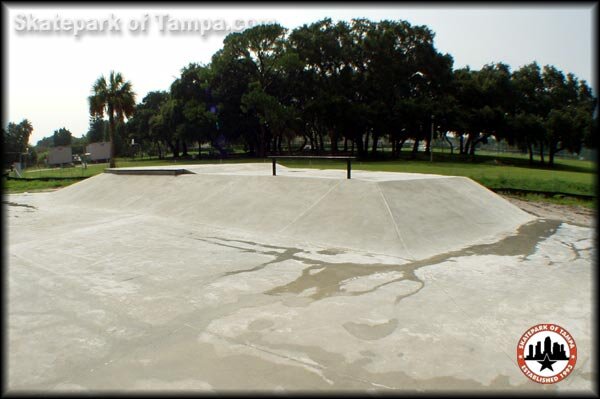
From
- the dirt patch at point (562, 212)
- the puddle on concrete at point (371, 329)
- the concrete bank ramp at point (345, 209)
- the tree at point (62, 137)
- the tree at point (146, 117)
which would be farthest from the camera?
the tree at point (62, 137)

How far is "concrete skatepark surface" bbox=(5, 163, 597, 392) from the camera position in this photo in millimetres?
3475

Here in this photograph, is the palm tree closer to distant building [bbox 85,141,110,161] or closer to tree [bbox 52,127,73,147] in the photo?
distant building [bbox 85,141,110,161]

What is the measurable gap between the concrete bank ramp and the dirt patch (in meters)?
1.49

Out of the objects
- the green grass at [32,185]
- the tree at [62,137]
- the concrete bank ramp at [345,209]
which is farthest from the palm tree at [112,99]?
A: the tree at [62,137]

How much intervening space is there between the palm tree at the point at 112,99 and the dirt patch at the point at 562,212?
106ft

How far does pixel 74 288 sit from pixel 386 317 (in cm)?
445

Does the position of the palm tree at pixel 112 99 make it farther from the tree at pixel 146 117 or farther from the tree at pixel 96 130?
the tree at pixel 96 130

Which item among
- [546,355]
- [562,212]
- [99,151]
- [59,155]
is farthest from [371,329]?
[99,151]

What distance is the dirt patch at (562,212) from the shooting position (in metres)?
12.3

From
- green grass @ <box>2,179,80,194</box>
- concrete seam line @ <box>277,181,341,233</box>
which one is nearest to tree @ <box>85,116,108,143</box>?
green grass @ <box>2,179,80,194</box>

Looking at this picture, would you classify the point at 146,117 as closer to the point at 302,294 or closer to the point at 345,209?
the point at 345,209

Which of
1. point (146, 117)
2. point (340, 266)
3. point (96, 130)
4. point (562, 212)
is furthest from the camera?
point (96, 130)

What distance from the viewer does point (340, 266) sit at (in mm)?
6840

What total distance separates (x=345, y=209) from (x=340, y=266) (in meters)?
3.28
